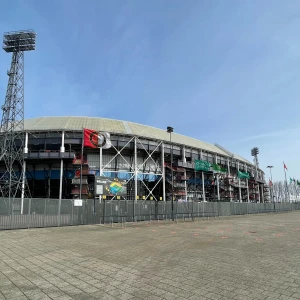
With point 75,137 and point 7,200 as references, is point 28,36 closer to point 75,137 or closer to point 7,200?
point 75,137

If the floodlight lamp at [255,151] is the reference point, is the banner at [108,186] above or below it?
below

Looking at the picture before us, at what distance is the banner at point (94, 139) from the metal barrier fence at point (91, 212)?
43.5 feet

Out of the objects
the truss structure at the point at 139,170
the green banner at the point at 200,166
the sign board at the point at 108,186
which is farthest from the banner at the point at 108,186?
the green banner at the point at 200,166

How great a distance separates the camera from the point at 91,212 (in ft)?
85.9

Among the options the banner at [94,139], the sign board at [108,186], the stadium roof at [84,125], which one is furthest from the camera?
the stadium roof at [84,125]

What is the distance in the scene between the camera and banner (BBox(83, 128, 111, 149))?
3845 cm

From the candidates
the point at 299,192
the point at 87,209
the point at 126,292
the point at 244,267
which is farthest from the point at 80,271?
the point at 299,192

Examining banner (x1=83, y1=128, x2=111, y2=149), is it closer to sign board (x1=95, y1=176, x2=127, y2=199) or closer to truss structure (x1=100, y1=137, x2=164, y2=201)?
truss structure (x1=100, y1=137, x2=164, y2=201)

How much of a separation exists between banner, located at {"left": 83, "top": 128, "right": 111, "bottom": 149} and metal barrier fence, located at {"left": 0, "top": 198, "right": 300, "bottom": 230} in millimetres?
13270

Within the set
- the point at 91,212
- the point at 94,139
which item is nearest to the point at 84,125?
the point at 94,139

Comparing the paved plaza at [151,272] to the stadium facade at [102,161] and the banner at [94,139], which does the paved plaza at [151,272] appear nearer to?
the banner at [94,139]

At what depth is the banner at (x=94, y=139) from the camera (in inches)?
1514

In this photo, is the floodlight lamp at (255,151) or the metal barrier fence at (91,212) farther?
the floodlight lamp at (255,151)

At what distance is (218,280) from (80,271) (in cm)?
386
